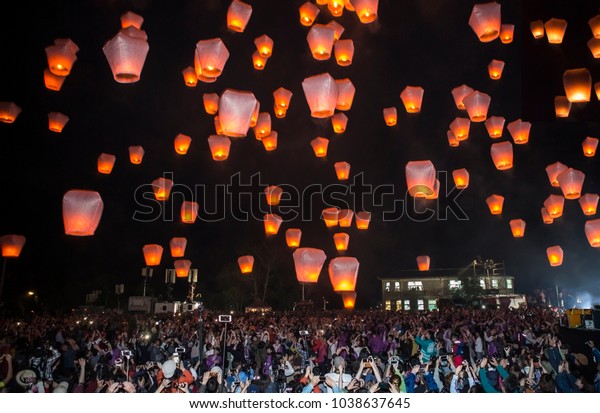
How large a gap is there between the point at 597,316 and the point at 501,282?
143ft

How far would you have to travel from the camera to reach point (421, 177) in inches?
420

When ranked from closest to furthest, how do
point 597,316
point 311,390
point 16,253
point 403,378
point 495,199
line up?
point 311,390 → point 403,378 → point 597,316 → point 16,253 → point 495,199

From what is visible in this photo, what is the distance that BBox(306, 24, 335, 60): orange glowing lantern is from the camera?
10805 mm

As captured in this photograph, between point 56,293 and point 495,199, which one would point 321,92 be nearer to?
point 495,199

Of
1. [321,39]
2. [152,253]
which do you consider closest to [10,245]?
[152,253]

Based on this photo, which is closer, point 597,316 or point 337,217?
point 597,316

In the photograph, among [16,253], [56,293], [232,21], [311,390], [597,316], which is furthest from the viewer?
[56,293]

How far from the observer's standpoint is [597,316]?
11766mm

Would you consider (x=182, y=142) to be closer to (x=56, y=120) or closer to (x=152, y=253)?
(x=56, y=120)

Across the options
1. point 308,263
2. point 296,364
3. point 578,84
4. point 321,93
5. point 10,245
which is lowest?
point 296,364

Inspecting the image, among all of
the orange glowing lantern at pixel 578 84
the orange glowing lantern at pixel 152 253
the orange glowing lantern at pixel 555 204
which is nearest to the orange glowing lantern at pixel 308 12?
the orange glowing lantern at pixel 578 84

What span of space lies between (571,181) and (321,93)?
23.6 ft
